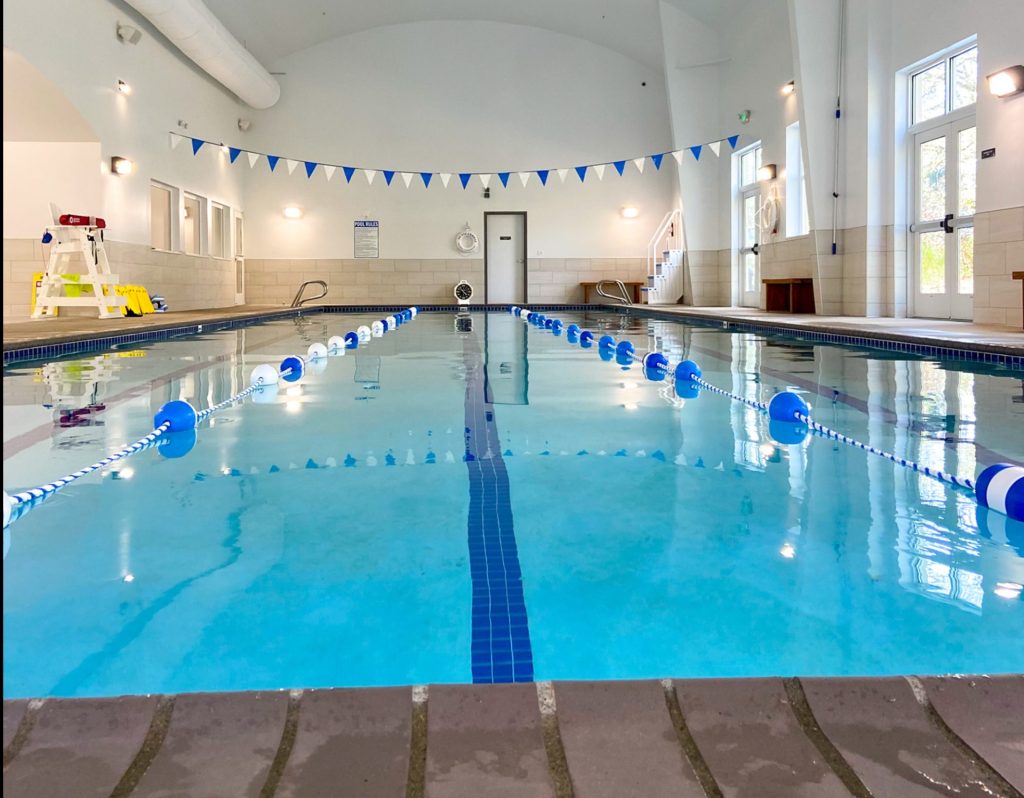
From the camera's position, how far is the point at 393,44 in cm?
1881

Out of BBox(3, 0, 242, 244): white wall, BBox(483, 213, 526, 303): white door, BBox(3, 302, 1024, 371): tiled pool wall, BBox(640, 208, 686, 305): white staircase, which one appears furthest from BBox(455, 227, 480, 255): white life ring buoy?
BBox(3, 0, 242, 244): white wall

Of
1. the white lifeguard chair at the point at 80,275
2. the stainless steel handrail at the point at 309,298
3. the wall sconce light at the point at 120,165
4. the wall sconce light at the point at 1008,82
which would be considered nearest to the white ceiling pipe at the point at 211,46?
the wall sconce light at the point at 120,165

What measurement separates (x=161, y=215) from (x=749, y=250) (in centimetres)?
1006

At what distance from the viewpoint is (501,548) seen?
2.50 meters

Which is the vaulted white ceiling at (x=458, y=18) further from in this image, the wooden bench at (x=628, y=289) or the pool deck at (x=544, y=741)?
the pool deck at (x=544, y=741)

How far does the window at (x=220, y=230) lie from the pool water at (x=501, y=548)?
42.7ft

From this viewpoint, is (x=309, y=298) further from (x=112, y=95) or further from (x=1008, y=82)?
(x=1008, y=82)

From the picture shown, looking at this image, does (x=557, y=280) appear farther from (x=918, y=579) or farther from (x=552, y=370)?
(x=918, y=579)

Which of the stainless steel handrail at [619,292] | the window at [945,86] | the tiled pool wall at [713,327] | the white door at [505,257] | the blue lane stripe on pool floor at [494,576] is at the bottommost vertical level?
the blue lane stripe on pool floor at [494,576]

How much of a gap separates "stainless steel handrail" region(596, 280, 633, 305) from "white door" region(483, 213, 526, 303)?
5.21 feet

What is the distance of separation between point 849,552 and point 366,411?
3024mm

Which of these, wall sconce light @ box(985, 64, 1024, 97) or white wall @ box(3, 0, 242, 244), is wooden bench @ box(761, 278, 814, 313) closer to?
wall sconce light @ box(985, 64, 1024, 97)

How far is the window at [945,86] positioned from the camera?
971 centimetres

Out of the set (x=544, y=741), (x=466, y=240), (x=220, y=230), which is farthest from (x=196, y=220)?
(x=544, y=741)
